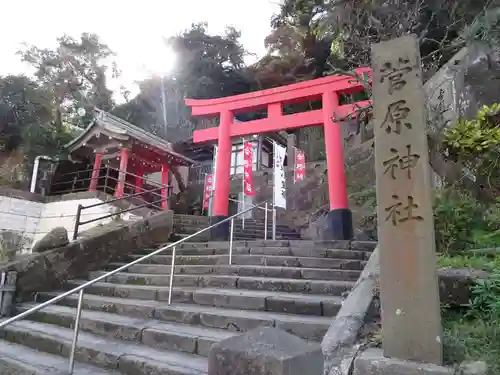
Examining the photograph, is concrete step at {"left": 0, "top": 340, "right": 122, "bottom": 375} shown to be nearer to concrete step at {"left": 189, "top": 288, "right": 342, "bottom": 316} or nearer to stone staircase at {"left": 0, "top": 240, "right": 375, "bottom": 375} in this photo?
stone staircase at {"left": 0, "top": 240, "right": 375, "bottom": 375}

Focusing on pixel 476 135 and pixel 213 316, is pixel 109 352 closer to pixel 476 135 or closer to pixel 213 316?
pixel 213 316

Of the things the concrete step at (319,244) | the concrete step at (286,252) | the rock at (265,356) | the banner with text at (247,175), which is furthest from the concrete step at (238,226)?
the rock at (265,356)

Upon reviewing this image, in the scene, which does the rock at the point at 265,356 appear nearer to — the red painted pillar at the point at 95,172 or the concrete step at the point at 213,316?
the concrete step at the point at 213,316

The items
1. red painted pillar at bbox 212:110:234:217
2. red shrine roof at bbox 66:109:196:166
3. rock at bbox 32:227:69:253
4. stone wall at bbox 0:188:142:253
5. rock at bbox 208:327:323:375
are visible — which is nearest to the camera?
rock at bbox 208:327:323:375

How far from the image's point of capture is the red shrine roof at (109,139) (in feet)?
43.2

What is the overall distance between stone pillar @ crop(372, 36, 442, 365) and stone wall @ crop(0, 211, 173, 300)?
544 centimetres

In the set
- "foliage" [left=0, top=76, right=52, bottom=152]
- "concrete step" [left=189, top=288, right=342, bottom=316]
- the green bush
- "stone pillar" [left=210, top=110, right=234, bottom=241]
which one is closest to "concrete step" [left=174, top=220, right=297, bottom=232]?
"stone pillar" [left=210, top=110, right=234, bottom=241]

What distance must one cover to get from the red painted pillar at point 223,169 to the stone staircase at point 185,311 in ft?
9.97

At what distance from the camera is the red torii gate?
Answer: 8461 millimetres

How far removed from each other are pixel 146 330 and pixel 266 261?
238 centimetres

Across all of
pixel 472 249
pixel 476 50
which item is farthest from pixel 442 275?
pixel 476 50

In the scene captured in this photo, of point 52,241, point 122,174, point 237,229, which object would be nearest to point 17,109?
point 122,174

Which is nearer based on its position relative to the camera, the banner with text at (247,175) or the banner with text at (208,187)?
the banner with text at (247,175)

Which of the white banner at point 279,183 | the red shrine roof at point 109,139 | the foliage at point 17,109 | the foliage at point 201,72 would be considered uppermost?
the foliage at point 201,72
